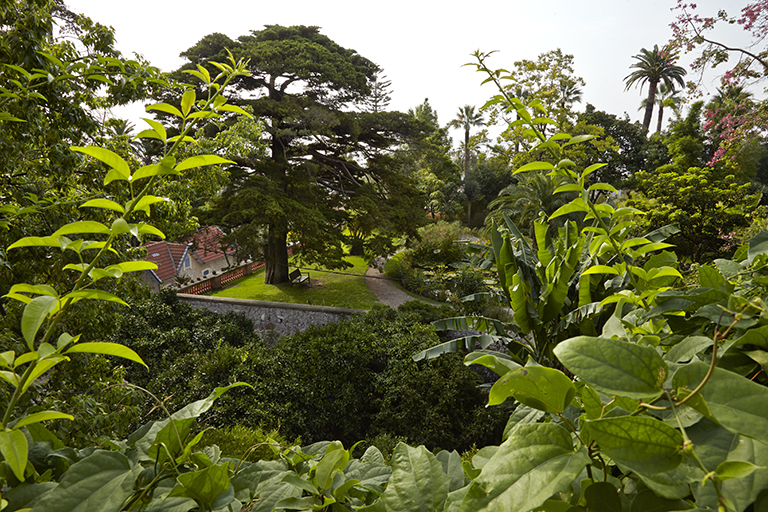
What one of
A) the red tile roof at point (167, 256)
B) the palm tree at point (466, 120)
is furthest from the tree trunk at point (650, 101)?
the red tile roof at point (167, 256)

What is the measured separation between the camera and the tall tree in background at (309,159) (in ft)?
32.8

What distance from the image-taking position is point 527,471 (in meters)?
0.33

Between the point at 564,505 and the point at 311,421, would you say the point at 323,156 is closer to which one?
the point at 311,421

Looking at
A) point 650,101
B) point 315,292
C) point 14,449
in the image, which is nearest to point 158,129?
point 14,449

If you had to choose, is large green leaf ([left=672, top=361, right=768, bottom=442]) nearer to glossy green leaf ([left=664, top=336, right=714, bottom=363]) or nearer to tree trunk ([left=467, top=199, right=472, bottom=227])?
glossy green leaf ([left=664, top=336, right=714, bottom=363])

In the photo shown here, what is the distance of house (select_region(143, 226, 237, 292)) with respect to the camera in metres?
11.1

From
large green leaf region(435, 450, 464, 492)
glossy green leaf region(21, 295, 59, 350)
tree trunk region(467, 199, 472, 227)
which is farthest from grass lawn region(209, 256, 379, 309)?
tree trunk region(467, 199, 472, 227)

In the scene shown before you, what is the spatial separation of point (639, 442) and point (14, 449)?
56 cm

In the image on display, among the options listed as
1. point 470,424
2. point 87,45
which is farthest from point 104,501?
point 470,424

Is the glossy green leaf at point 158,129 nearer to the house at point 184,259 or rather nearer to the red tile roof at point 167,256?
the house at point 184,259

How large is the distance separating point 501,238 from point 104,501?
3258 mm

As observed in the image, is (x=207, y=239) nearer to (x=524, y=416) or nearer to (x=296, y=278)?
(x=296, y=278)

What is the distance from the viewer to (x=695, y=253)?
32.6 feet

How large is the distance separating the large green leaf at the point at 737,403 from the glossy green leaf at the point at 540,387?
0.10m
